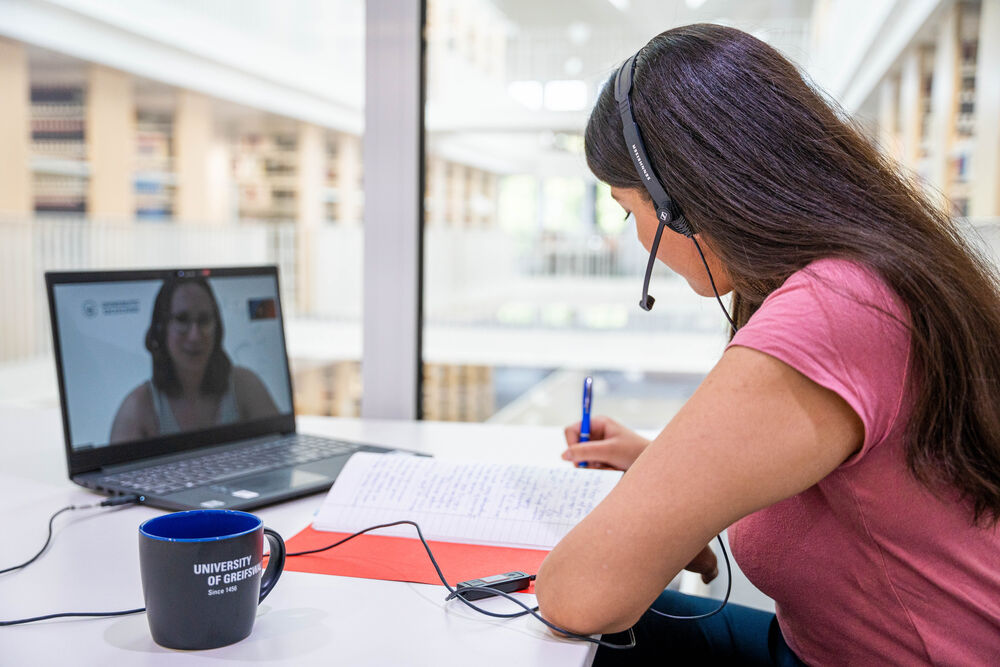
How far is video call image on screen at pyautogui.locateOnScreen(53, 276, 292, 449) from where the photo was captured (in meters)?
1.06

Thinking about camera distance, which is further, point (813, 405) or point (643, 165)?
point (643, 165)

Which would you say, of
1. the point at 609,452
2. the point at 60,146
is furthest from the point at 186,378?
the point at 60,146

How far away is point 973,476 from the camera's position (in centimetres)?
63

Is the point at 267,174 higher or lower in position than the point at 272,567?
higher

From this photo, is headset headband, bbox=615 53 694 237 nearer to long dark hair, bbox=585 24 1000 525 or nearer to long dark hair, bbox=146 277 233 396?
long dark hair, bbox=585 24 1000 525

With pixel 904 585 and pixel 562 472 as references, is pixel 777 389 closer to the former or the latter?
pixel 904 585

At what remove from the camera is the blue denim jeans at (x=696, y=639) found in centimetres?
95

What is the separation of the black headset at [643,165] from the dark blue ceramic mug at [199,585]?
17.7 inches

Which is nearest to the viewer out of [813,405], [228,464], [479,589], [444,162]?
[813,405]

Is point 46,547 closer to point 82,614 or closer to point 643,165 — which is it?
point 82,614

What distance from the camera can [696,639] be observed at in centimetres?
97

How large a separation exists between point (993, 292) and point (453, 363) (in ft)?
14.4

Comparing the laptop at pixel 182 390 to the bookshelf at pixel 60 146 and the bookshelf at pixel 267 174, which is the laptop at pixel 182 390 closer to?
the bookshelf at pixel 60 146

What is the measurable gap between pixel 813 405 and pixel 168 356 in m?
0.89
